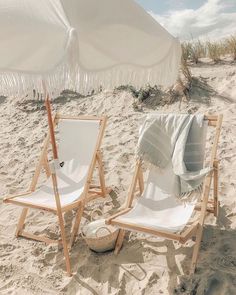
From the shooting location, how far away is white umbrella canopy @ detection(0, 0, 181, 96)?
2.34m

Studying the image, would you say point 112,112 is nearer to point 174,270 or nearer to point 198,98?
point 198,98

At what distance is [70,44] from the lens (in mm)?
2281

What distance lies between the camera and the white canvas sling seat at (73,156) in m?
4.59

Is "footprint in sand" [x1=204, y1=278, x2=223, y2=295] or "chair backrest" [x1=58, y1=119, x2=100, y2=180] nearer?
"footprint in sand" [x1=204, y1=278, x2=223, y2=295]

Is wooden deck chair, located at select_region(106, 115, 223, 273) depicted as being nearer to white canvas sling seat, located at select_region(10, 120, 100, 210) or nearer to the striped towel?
the striped towel

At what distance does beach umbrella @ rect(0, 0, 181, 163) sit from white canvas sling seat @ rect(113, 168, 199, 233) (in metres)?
1.32

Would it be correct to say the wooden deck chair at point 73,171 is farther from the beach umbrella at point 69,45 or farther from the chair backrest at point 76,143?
the beach umbrella at point 69,45

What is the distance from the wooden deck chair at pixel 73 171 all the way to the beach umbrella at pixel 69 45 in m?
1.84

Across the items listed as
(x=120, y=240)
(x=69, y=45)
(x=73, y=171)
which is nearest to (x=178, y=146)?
(x=120, y=240)

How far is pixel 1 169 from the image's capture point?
6.54m

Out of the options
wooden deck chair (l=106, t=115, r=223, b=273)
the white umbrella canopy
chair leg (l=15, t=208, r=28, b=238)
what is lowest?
chair leg (l=15, t=208, r=28, b=238)

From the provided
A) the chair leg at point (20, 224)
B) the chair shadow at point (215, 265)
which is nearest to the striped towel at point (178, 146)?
the chair shadow at point (215, 265)

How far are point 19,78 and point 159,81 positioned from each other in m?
0.96

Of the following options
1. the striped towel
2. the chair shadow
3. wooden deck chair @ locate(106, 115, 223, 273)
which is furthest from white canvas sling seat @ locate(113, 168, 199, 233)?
the chair shadow
